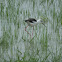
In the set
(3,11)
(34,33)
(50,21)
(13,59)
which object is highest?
A: (3,11)

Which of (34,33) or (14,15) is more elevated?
(14,15)

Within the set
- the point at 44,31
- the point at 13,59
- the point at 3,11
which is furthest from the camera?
the point at 3,11

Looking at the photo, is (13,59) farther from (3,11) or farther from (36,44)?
(3,11)

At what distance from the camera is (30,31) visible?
2.24 meters

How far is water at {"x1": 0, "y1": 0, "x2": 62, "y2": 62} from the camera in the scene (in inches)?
84.6

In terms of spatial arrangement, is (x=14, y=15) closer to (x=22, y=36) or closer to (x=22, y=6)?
(x=22, y=6)

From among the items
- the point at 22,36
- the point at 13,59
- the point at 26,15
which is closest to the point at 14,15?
the point at 26,15

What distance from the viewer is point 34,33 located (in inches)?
87.8

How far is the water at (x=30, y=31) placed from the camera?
2148 millimetres

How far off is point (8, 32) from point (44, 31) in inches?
21.0

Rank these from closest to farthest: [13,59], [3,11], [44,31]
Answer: [13,59]
[44,31]
[3,11]

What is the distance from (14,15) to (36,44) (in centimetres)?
→ 59

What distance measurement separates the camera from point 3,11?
243 cm

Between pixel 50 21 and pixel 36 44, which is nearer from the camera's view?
pixel 36 44
